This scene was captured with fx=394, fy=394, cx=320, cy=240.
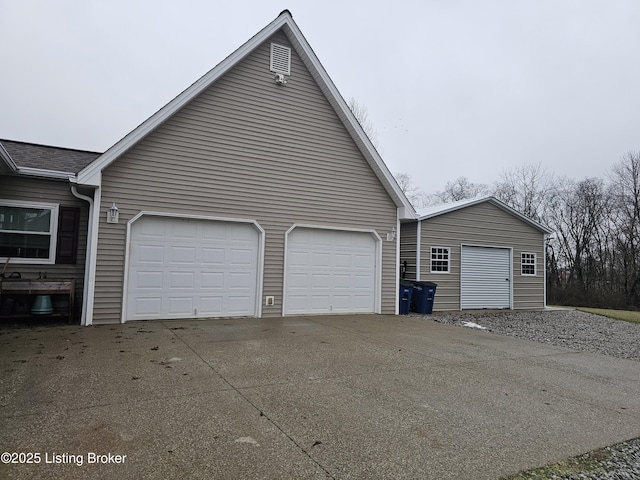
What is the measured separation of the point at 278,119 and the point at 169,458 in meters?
7.85

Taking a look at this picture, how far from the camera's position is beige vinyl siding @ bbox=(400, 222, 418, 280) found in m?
12.1

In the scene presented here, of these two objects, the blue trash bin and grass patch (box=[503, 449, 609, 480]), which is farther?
the blue trash bin

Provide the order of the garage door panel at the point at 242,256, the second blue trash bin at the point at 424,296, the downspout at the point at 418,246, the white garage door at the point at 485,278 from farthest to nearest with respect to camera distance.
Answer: the white garage door at the point at 485,278 → the downspout at the point at 418,246 → the second blue trash bin at the point at 424,296 → the garage door panel at the point at 242,256

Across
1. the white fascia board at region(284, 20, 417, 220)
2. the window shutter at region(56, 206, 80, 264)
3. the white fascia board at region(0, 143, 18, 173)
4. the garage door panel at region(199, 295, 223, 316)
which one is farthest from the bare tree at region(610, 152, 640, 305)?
the white fascia board at region(0, 143, 18, 173)

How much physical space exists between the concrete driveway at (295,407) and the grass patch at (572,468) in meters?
0.06

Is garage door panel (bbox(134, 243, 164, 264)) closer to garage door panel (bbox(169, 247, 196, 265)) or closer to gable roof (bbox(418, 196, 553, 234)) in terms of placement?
garage door panel (bbox(169, 247, 196, 265))

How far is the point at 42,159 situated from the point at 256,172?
467cm

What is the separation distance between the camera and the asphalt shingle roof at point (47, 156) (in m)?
8.21

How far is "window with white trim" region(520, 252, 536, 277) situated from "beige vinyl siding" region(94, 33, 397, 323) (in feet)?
21.0

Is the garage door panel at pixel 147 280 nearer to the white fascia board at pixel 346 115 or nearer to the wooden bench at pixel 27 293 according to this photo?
the wooden bench at pixel 27 293

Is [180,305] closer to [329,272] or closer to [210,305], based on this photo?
[210,305]

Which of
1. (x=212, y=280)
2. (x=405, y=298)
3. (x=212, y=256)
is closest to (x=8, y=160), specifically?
(x=212, y=256)

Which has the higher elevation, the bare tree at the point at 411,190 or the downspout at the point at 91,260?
the bare tree at the point at 411,190

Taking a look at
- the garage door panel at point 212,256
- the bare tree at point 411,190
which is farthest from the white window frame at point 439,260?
the bare tree at point 411,190
